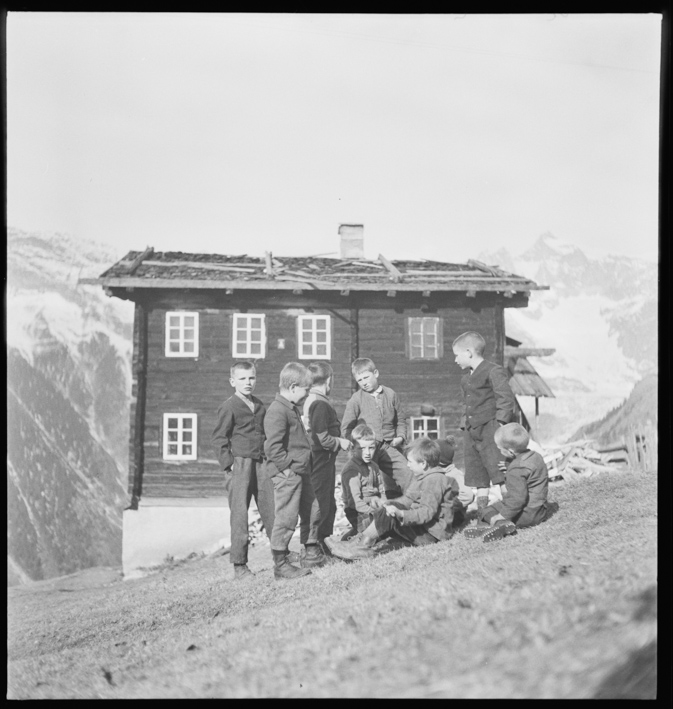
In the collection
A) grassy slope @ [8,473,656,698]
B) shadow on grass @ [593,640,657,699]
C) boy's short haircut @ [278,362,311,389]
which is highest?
boy's short haircut @ [278,362,311,389]

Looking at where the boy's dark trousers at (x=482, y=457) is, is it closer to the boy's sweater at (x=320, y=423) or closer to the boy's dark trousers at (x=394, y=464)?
the boy's dark trousers at (x=394, y=464)

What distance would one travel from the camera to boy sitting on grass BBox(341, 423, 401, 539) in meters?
7.44

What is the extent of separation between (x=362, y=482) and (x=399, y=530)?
0.57 m

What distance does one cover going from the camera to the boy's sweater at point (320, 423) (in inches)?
295

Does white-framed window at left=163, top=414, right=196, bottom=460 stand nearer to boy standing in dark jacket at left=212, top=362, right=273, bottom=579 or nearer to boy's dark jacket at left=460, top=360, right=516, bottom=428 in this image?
boy standing in dark jacket at left=212, top=362, right=273, bottom=579

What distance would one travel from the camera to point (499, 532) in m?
7.15

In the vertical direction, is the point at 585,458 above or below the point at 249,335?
below

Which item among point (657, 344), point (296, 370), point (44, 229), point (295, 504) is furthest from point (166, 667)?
point (657, 344)

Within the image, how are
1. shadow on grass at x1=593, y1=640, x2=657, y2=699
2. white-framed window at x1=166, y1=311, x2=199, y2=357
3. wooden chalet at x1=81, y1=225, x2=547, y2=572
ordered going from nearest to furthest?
1. shadow on grass at x1=593, y1=640, x2=657, y2=699
2. wooden chalet at x1=81, y1=225, x2=547, y2=572
3. white-framed window at x1=166, y1=311, x2=199, y2=357

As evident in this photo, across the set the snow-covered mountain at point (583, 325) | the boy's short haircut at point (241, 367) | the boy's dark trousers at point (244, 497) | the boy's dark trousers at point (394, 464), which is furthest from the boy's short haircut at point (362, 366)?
the snow-covered mountain at point (583, 325)

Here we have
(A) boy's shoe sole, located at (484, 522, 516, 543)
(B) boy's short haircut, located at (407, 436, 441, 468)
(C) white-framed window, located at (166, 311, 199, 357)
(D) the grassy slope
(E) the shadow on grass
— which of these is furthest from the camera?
(C) white-framed window, located at (166, 311, 199, 357)

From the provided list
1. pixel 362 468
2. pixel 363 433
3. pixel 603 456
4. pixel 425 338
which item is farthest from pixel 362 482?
pixel 603 456

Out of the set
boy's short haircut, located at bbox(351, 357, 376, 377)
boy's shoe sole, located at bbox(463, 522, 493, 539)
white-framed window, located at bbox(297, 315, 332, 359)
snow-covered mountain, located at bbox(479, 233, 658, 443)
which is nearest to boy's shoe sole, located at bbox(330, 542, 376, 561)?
boy's shoe sole, located at bbox(463, 522, 493, 539)

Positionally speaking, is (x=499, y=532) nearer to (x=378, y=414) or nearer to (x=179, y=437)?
(x=378, y=414)
